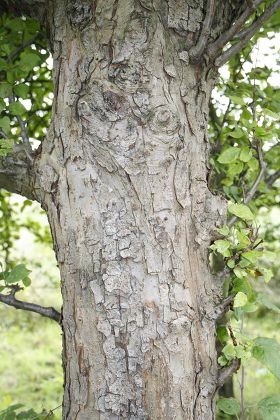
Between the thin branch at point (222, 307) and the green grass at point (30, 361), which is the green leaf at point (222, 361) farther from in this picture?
the green grass at point (30, 361)

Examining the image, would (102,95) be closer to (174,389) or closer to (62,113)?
(62,113)

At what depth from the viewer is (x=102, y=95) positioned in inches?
63.8

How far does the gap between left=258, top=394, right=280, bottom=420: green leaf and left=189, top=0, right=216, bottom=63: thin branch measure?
1.12m

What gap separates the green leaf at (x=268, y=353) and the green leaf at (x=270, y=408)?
147 millimetres

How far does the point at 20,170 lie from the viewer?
6.12 ft

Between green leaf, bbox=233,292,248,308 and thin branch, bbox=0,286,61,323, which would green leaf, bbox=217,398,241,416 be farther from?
thin branch, bbox=0,286,61,323

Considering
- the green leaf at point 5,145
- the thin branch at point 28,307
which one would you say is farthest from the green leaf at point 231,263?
the green leaf at point 5,145

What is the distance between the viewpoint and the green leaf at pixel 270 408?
172cm

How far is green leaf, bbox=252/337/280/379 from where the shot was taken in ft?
5.51

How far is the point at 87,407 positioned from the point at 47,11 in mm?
1299

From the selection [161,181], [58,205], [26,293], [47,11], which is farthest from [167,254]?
[26,293]

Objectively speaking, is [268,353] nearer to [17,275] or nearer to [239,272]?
[239,272]

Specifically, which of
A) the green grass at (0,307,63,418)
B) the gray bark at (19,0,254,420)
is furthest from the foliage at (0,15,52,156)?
the green grass at (0,307,63,418)

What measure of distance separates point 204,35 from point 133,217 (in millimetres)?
600
